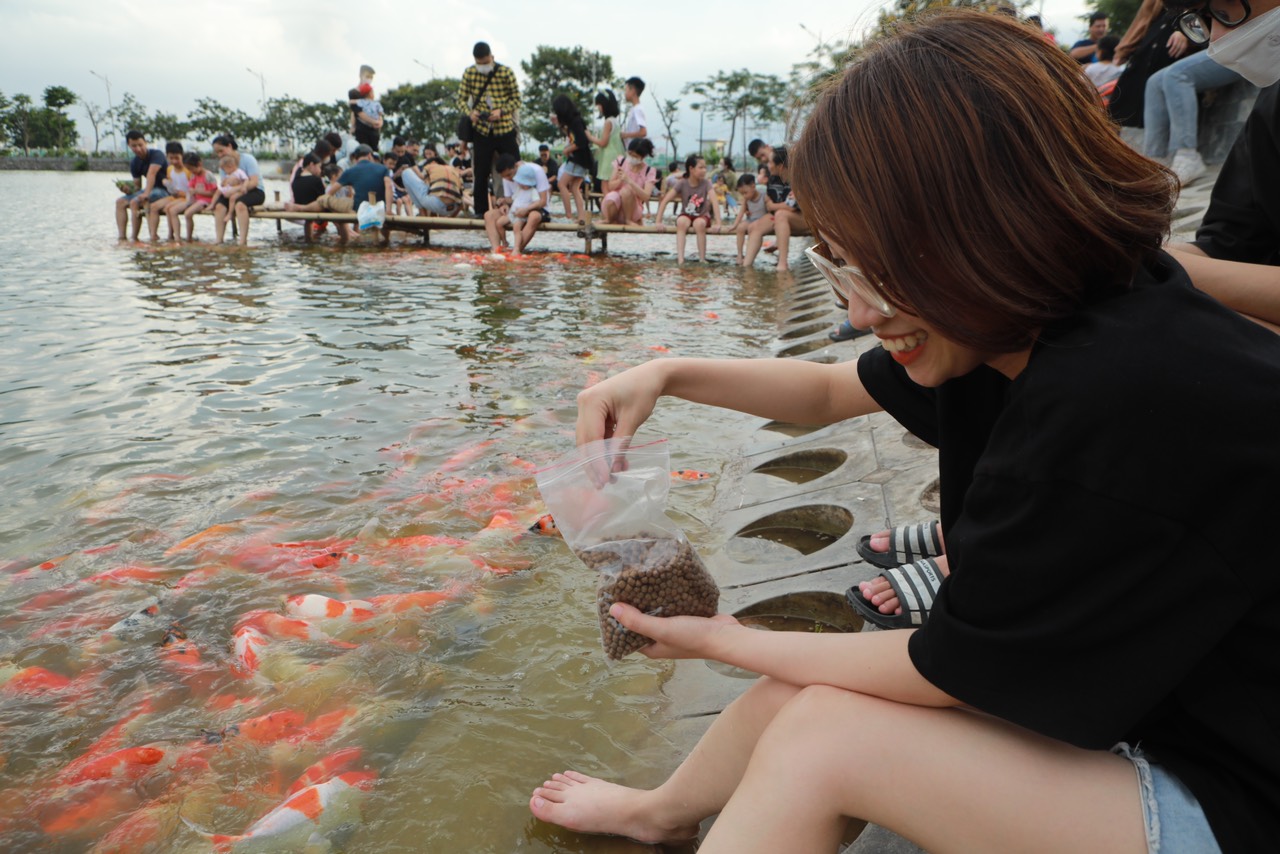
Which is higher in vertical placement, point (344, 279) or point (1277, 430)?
point (1277, 430)

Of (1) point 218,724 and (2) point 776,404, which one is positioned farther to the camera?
(1) point 218,724

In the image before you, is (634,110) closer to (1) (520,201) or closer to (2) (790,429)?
(1) (520,201)

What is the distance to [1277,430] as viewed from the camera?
1117mm

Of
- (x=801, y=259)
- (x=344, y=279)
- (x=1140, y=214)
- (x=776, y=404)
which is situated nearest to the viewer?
(x=1140, y=214)

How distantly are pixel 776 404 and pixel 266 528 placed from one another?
296 centimetres

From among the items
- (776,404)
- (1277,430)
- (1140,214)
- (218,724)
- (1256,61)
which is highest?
(1256,61)

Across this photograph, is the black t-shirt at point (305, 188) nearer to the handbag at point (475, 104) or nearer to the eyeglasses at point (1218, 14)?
the handbag at point (475, 104)

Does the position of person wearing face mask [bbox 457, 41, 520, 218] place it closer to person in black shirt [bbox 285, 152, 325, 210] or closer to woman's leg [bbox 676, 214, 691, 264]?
woman's leg [bbox 676, 214, 691, 264]

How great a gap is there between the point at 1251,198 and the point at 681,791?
2315mm

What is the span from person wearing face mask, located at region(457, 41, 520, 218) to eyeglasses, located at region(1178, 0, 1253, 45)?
1306 cm

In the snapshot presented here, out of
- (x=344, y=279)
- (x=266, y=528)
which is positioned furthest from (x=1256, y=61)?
(x=344, y=279)

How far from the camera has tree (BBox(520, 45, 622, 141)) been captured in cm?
6150

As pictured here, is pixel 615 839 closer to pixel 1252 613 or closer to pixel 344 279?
pixel 1252 613

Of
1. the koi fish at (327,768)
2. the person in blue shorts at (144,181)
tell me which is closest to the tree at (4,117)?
the person in blue shorts at (144,181)
